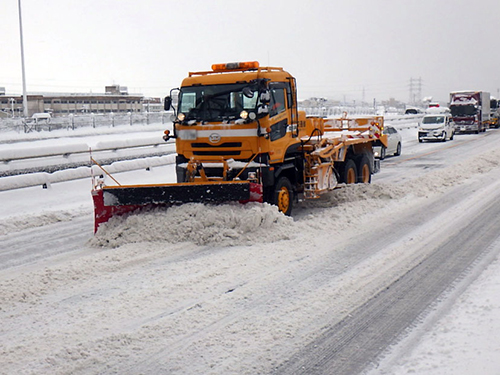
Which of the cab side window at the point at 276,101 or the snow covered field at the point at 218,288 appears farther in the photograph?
the cab side window at the point at 276,101

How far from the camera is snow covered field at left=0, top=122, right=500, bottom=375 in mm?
4660

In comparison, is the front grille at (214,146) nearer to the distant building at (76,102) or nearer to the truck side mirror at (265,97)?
the truck side mirror at (265,97)

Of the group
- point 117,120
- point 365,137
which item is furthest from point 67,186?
point 117,120

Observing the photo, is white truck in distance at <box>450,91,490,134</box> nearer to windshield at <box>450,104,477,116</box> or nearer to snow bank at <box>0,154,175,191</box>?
windshield at <box>450,104,477,116</box>

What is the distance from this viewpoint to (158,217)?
8945mm

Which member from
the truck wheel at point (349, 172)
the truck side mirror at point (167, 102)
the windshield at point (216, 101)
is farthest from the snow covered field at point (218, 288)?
the truck side mirror at point (167, 102)

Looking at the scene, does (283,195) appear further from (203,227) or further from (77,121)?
(77,121)

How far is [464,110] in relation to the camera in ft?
135

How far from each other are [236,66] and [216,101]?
87cm

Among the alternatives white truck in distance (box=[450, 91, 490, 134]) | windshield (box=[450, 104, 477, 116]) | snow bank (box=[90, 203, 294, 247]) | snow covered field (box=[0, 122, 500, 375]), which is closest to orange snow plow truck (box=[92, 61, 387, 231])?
snow bank (box=[90, 203, 294, 247])

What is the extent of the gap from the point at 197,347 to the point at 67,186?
10.3 m

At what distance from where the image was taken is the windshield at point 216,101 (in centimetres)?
999

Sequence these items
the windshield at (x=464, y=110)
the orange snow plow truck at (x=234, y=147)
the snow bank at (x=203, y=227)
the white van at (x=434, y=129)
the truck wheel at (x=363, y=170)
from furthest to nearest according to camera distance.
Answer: the windshield at (x=464, y=110) < the white van at (x=434, y=129) < the truck wheel at (x=363, y=170) < the orange snow plow truck at (x=234, y=147) < the snow bank at (x=203, y=227)

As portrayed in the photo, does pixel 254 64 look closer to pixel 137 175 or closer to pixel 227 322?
pixel 227 322
